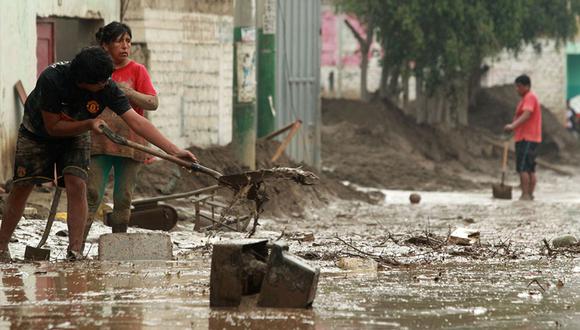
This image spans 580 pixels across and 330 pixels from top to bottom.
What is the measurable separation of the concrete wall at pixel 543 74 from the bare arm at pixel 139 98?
1250 inches

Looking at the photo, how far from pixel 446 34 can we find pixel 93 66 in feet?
65.6

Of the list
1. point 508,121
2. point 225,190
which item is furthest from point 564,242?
point 508,121

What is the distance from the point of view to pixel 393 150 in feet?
90.0

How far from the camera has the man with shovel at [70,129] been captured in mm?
9445

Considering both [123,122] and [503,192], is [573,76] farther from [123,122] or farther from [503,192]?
[123,122]

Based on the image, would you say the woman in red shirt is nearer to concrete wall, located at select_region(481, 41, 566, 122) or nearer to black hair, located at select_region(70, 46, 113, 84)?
black hair, located at select_region(70, 46, 113, 84)

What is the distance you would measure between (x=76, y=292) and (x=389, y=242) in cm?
A: 448

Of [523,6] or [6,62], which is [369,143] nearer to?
[523,6]

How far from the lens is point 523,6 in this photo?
97.6 feet

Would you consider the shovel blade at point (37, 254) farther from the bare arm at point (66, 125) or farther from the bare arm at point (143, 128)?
the bare arm at point (143, 128)

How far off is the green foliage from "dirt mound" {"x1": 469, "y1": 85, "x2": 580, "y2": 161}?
10.8 feet

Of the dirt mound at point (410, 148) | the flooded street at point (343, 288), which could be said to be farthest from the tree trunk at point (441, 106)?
the flooded street at point (343, 288)

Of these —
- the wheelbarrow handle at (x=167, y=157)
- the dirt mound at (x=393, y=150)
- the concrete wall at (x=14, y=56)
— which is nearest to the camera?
the wheelbarrow handle at (x=167, y=157)

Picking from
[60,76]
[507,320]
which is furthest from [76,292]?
[507,320]
